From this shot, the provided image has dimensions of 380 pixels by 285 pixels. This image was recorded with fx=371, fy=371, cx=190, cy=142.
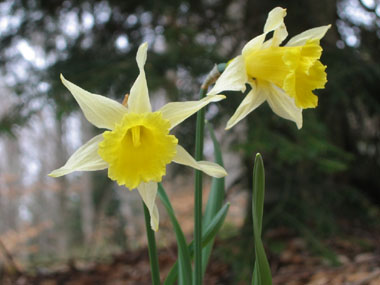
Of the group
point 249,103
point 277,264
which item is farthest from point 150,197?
point 277,264

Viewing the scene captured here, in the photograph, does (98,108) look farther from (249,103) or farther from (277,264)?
(277,264)

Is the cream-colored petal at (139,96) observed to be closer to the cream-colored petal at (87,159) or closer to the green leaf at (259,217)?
the cream-colored petal at (87,159)

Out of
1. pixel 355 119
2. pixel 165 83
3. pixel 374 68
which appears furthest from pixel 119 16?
pixel 355 119

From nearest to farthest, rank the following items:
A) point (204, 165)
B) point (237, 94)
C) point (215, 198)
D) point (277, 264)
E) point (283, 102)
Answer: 1. point (204, 165)
2. point (283, 102)
3. point (215, 198)
4. point (237, 94)
5. point (277, 264)

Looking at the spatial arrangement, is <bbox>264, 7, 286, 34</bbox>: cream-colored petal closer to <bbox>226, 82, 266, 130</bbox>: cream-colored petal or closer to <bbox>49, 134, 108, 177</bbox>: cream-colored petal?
<bbox>226, 82, 266, 130</bbox>: cream-colored petal

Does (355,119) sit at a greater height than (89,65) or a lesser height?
lesser

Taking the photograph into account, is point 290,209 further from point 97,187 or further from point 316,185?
point 97,187
